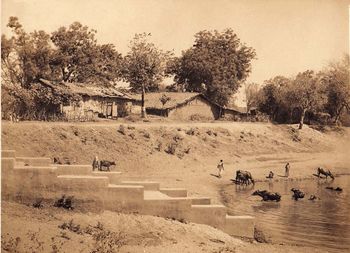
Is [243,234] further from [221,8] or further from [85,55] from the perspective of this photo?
[85,55]

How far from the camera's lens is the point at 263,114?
36.1 metres

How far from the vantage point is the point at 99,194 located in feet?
35.0

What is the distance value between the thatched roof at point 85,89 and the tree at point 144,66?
3.99ft

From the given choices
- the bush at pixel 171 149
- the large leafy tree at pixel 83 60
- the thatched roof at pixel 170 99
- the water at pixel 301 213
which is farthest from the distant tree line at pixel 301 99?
the large leafy tree at pixel 83 60

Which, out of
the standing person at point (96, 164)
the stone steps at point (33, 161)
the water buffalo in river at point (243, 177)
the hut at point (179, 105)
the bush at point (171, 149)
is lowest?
the water buffalo in river at point (243, 177)

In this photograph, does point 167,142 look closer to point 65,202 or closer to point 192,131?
point 192,131

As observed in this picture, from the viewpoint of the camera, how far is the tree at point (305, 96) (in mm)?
31316

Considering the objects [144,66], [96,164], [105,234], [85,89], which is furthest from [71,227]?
[85,89]

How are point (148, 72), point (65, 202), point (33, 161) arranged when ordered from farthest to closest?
1. point (148, 72)
2. point (33, 161)
3. point (65, 202)

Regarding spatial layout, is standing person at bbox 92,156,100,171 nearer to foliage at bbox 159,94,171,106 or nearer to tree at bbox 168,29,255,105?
tree at bbox 168,29,255,105

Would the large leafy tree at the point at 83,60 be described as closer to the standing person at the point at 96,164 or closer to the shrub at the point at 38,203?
the standing person at the point at 96,164

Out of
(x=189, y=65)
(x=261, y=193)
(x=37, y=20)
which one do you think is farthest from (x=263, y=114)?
(x=37, y=20)

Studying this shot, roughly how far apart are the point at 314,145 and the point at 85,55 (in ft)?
52.6

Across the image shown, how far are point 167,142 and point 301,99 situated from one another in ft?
51.1
